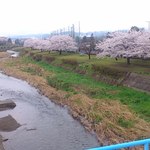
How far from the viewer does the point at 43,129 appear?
18375mm

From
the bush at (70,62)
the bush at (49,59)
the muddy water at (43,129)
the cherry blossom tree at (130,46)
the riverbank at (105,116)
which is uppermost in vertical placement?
the cherry blossom tree at (130,46)

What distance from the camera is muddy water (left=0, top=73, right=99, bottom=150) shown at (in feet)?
51.1

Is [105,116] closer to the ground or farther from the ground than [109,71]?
closer to the ground

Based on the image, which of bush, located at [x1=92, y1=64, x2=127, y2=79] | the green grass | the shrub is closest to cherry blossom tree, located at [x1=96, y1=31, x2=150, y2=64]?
bush, located at [x1=92, y1=64, x2=127, y2=79]

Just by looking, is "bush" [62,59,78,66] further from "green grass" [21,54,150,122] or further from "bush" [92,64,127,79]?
"bush" [92,64,127,79]

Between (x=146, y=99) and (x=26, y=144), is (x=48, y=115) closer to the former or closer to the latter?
(x=26, y=144)

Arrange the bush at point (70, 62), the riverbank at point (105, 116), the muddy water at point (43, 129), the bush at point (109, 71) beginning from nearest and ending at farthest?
the muddy water at point (43, 129)
the riverbank at point (105, 116)
the bush at point (109, 71)
the bush at point (70, 62)

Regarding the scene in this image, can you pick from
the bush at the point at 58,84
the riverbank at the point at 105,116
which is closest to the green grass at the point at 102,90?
the bush at the point at 58,84

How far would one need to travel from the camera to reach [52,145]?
50.9 ft

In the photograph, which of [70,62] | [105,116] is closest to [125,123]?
[105,116]

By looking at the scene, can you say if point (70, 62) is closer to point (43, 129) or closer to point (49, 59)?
point (49, 59)

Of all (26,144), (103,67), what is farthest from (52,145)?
(103,67)

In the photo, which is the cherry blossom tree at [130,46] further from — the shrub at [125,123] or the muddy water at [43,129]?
the shrub at [125,123]

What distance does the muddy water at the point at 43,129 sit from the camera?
15.6 metres
